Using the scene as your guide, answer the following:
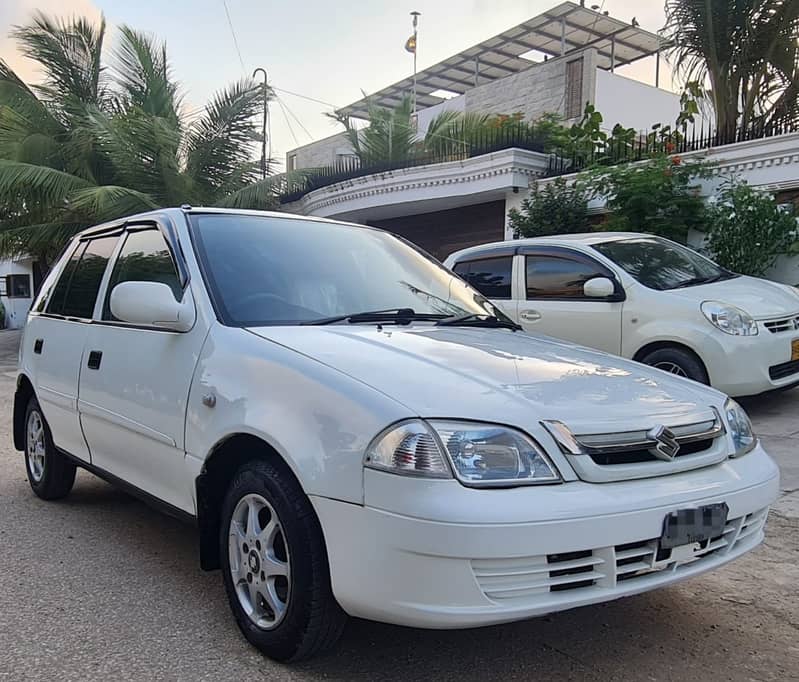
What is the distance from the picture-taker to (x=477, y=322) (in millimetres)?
3607

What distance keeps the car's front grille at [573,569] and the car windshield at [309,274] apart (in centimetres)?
142

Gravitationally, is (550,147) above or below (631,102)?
below

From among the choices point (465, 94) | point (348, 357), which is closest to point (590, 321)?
point (348, 357)

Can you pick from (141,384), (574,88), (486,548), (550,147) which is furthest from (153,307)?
(574,88)

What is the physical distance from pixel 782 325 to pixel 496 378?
4695 mm

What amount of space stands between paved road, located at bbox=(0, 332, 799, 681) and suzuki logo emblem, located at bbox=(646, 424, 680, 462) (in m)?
0.79

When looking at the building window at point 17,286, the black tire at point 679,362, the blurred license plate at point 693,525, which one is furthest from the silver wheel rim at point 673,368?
the building window at point 17,286

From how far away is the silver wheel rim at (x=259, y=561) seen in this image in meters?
2.63


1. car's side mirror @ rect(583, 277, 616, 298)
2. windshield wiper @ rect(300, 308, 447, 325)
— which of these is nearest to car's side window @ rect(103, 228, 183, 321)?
windshield wiper @ rect(300, 308, 447, 325)

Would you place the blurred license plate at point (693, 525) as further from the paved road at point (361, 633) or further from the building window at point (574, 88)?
the building window at point (574, 88)

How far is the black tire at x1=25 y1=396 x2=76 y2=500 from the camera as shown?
15.4ft

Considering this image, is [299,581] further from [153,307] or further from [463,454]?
[153,307]

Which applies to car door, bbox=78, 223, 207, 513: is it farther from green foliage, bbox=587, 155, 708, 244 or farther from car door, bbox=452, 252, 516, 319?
green foliage, bbox=587, 155, 708, 244

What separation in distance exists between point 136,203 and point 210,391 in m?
13.1
